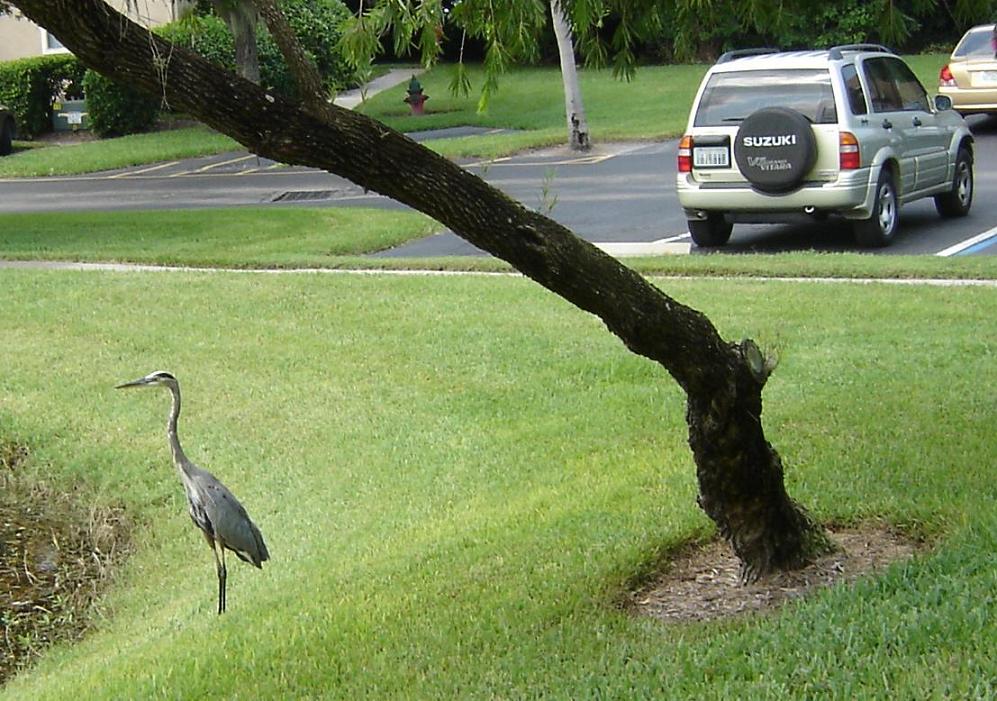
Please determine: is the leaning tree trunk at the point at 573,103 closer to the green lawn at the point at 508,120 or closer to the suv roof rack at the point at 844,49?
the green lawn at the point at 508,120

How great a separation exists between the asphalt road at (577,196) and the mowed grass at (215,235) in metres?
0.86

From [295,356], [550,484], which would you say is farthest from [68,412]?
[550,484]

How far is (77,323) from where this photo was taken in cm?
1279

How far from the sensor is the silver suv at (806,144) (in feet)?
46.6

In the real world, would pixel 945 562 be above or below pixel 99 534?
above

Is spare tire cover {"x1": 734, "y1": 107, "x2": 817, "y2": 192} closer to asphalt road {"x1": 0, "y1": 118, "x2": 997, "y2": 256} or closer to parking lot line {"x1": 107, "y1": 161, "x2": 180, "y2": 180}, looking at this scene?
asphalt road {"x1": 0, "y1": 118, "x2": 997, "y2": 256}

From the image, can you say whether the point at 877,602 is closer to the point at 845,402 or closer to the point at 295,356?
the point at 845,402

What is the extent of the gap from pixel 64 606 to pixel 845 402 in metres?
4.46

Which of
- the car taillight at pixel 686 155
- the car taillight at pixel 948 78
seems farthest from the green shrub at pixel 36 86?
the car taillight at pixel 686 155

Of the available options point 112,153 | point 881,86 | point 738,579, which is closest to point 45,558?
point 738,579

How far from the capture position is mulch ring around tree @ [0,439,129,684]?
7.64m

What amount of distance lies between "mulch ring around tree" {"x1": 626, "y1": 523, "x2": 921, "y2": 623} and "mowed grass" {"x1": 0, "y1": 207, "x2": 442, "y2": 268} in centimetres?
957

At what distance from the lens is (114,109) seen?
119ft

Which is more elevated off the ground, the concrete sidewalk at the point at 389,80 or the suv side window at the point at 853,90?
the suv side window at the point at 853,90
